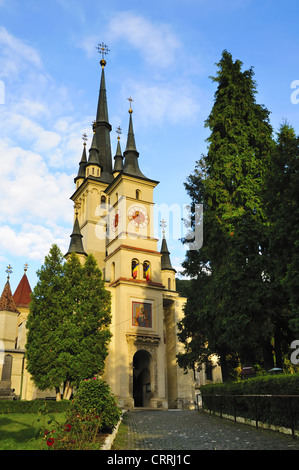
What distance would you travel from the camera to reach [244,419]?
13.2 metres

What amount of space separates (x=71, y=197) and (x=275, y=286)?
42.1 meters

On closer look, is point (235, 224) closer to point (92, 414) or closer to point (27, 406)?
point (92, 414)

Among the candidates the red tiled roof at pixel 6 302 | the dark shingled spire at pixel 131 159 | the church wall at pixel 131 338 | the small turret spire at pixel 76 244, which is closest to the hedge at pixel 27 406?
the church wall at pixel 131 338

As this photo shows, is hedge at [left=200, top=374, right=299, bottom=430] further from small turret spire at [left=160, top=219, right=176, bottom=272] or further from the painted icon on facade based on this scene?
small turret spire at [left=160, top=219, right=176, bottom=272]

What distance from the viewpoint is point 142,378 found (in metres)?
36.4

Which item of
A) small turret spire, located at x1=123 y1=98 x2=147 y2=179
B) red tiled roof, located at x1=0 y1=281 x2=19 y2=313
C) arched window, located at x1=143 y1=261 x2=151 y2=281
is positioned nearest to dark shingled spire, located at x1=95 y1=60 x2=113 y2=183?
small turret spire, located at x1=123 y1=98 x2=147 y2=179

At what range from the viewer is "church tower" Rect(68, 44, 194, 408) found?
33750 mm

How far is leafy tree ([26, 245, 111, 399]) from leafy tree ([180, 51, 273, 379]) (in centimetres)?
812

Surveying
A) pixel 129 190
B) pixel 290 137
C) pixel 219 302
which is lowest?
pixel 219 302

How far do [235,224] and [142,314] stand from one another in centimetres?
1898
